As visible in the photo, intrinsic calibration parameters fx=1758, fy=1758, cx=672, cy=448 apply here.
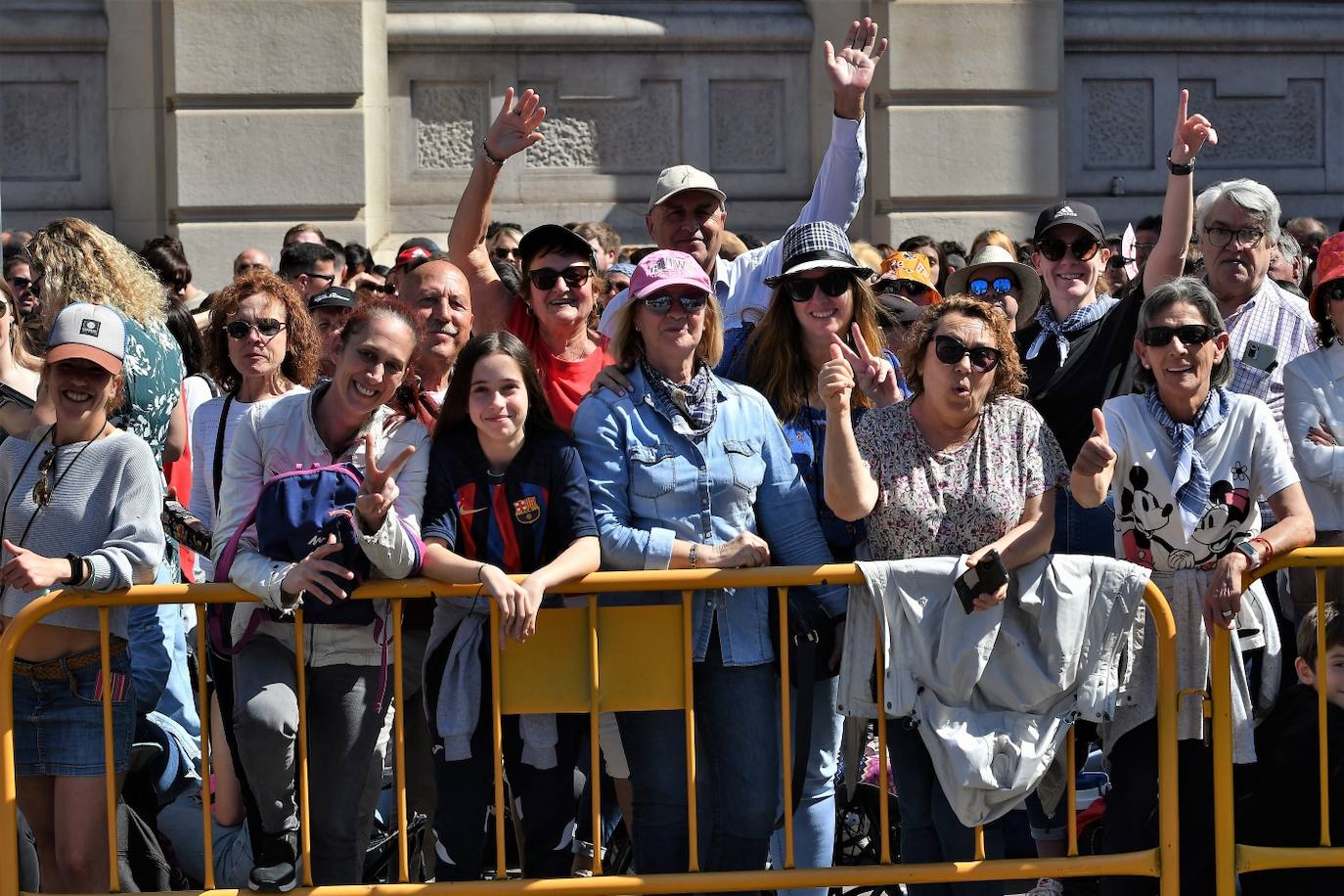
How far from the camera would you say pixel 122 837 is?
5.59 metres

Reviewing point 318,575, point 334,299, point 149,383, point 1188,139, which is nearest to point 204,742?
point 318,575

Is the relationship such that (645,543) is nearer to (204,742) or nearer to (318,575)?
(318,575)

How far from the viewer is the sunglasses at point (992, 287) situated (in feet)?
23.1

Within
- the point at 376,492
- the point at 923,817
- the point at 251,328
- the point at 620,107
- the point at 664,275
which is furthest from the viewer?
the point at 620,107

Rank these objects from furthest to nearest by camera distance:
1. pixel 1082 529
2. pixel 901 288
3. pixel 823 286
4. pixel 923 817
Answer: pixel 901 288, pixel 1082 529, pixel 823 286, pixel 923 817

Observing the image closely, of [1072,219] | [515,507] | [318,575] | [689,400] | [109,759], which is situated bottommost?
[109,759]

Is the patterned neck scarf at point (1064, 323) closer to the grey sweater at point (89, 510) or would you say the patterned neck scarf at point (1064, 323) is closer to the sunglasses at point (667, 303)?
the sunglasses at point (667, 303)

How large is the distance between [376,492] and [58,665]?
1142 millimetres

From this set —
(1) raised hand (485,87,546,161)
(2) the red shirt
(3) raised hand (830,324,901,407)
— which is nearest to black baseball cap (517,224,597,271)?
(2) the red shirt

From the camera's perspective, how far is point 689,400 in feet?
16.9

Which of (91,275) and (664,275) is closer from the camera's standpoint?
(664,275)

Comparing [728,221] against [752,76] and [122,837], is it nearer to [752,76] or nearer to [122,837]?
[752,76]

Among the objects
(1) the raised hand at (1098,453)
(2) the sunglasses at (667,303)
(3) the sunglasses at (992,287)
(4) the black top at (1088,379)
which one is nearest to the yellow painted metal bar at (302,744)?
(2) the sunglasses at (667,303)

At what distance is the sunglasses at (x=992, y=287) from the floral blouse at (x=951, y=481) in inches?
75.9
